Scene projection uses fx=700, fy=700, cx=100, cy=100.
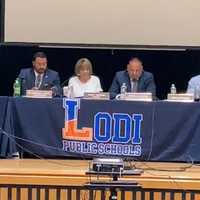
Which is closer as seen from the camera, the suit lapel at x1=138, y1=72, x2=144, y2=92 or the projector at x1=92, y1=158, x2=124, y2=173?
the projector at x1=92, y1=158, x2=124, y2=173

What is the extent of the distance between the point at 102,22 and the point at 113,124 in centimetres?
338

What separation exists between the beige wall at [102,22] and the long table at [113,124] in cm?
307

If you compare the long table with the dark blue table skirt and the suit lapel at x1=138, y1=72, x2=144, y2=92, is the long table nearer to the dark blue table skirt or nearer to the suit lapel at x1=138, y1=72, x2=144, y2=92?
the dark blue table skirt

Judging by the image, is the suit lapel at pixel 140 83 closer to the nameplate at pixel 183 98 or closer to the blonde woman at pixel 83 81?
the blonde woman at pixel 83 81

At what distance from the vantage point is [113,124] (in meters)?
7.61

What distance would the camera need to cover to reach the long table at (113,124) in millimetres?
7625

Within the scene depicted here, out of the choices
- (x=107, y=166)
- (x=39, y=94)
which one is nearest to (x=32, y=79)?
(x=39, y=94)

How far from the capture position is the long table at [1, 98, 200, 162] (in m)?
7.62

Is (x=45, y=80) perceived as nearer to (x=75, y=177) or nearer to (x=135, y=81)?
(x=135, y=81)

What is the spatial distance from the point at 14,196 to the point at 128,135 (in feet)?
7.47

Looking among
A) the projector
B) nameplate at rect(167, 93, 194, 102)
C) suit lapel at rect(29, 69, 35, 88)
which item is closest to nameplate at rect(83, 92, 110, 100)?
nameplate at rect(167, 93, 194, 102)

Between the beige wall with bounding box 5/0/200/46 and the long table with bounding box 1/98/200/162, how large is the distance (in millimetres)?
3073

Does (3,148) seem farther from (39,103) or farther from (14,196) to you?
(14,196)

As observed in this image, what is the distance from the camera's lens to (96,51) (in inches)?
427
